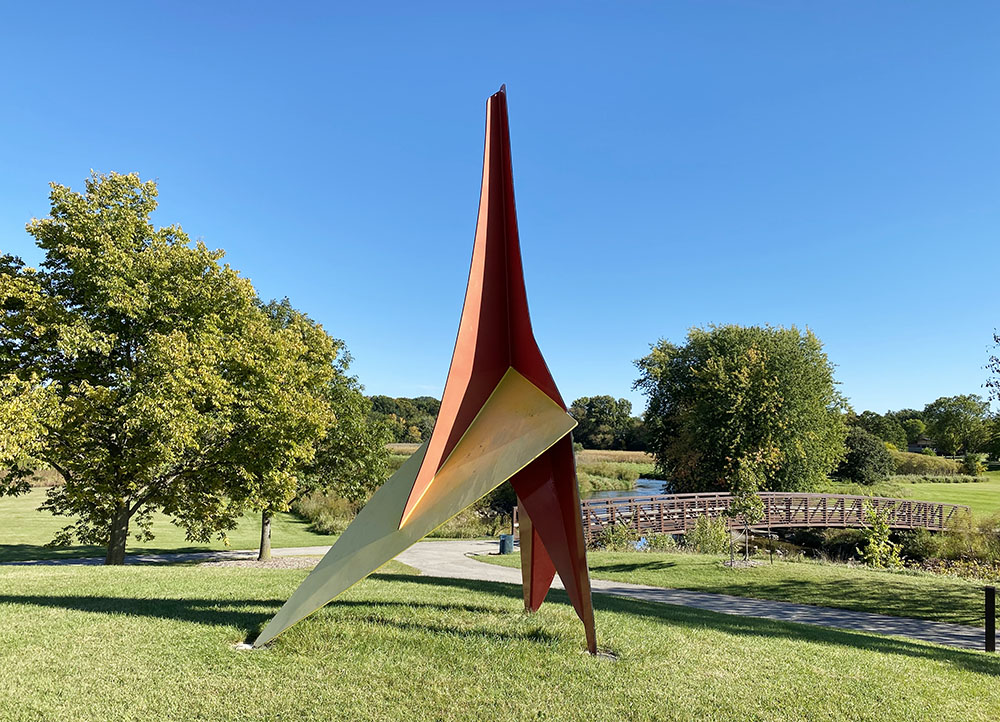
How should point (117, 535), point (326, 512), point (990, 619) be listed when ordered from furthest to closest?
point (326, 512)
point (117, 535)
point (990, 619)

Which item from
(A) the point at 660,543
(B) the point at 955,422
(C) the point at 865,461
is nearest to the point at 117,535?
(A) the point at 660,543

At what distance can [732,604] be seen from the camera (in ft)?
38.5

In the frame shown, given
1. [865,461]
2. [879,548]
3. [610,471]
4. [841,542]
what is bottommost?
[841,542]

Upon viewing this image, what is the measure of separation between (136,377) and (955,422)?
300ft

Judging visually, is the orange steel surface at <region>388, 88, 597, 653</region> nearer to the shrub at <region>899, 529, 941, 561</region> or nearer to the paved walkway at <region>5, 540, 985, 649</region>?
the paved walkway at <region>5, 540, 985, 649</region>

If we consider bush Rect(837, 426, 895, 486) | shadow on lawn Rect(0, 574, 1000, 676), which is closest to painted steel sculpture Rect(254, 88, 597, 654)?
shadow on lawn Rect(0, 574, 1000, 676)

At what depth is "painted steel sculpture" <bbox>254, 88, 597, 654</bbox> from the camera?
5.16 m

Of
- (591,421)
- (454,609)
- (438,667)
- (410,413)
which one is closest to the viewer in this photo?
(438,667)

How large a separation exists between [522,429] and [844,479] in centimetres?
4774

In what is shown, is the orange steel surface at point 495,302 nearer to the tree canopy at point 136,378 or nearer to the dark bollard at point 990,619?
the dark bollard at point 990,619

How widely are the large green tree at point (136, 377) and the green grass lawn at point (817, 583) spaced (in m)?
7.67

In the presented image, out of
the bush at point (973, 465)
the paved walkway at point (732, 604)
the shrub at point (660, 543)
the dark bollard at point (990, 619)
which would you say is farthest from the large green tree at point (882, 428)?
the dark bollard at point (990, 619)

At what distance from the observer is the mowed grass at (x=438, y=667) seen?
4.66m

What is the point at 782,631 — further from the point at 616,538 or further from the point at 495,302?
the point at 616,538
